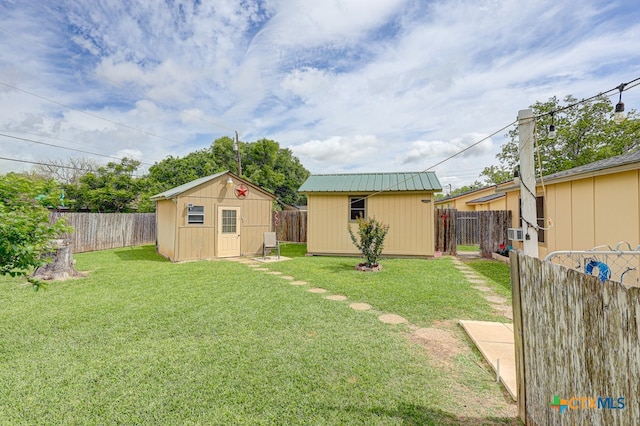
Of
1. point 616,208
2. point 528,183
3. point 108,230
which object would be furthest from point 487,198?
point 108,230

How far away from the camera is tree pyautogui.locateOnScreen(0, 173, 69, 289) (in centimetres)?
236

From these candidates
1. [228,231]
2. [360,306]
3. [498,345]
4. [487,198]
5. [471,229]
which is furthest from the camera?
[487,198]

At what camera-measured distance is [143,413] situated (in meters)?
2.13

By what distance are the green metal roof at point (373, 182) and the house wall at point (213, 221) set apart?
191 cm

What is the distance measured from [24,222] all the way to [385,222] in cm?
920

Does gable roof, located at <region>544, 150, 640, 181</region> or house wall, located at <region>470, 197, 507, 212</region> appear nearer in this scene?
gable roof, located at <region>544, 150, 640, 181</region>

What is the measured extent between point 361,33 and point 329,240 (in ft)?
21.2

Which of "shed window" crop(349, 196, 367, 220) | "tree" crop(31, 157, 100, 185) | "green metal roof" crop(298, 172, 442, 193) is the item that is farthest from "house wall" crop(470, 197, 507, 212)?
"tree" crop(31, 157, 100, 185)

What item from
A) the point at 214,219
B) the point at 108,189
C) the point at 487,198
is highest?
the point at 108,189

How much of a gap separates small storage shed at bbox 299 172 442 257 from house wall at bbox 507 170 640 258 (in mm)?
3260

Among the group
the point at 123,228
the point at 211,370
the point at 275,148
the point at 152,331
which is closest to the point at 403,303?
the point at 211,370

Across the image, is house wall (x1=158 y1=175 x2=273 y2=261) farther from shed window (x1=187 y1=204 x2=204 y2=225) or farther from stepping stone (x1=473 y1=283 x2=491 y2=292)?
stepping stone (x1=473 y1=283 x2=491 y2=292)

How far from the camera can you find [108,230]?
1242 cm

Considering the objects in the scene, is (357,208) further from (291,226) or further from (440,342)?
(440,342)
